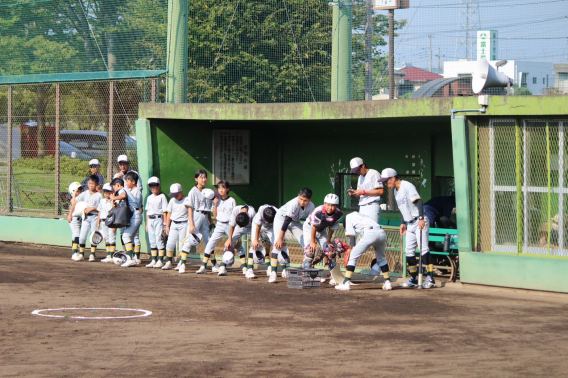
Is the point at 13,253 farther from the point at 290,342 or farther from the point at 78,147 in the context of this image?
the point at 290,342

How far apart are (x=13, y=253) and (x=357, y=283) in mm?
7633

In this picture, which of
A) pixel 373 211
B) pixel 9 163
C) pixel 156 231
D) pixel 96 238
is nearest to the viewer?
pixel 373 211

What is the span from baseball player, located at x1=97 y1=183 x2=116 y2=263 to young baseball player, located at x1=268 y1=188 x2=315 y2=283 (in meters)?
3.76

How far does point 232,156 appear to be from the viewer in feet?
53.6

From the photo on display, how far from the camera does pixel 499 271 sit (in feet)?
36.6

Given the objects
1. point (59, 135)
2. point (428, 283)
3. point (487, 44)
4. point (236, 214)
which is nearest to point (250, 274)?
point (236, 214)

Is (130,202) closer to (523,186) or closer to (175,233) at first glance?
(175,233)

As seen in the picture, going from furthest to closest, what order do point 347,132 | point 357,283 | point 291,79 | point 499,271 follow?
point 347,132, point 291,79, point 357,283, point 499,271

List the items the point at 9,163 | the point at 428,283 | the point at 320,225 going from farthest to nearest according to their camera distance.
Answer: the point at 9,163 < the point at 428,283 < the point at 320,225

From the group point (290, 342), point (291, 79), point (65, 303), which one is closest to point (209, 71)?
point (291, 79)

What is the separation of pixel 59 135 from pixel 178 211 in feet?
15.2

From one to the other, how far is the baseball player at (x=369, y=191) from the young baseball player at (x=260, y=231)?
1.35 meters

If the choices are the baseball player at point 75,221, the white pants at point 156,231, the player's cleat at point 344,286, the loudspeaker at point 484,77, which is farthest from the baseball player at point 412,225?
the baseball player at point 75,221

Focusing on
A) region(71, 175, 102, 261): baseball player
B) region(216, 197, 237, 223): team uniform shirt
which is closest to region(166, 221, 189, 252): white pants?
region(216, 197, 237, 223): team uniform shirt
